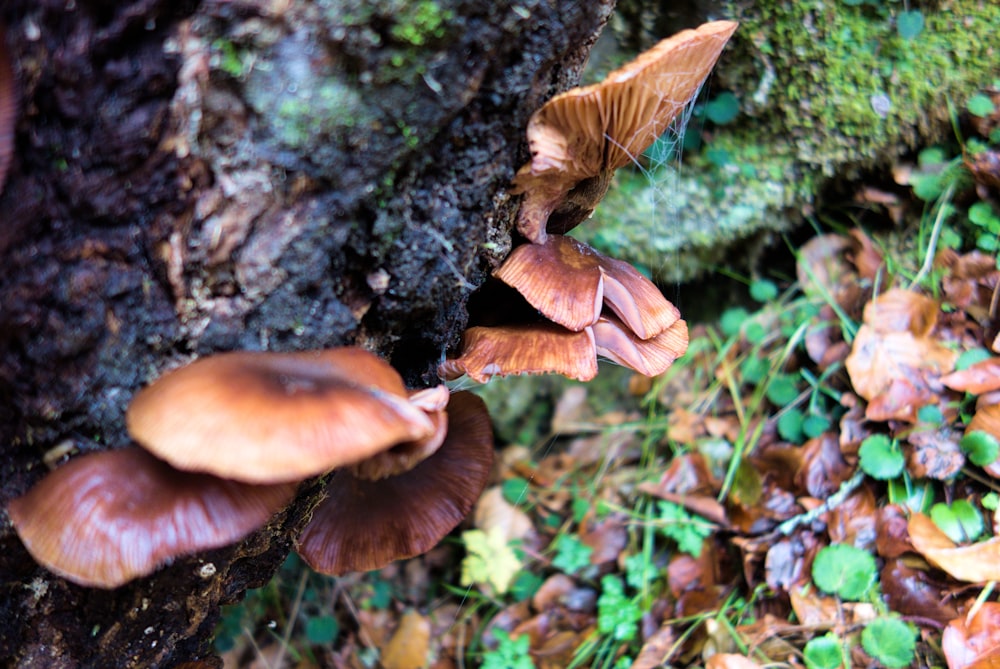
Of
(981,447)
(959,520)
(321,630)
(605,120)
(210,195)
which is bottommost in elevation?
(321,630)

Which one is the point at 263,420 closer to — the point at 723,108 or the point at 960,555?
the point at 960,555

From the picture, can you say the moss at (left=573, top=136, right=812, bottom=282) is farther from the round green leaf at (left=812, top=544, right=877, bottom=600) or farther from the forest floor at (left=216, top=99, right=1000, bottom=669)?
the round green leaf at (left=812, top=544, right=877, bottom=600)

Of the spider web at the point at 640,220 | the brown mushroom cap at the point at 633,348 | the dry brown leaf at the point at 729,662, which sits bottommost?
the dry brown leaf at the point at 729,662

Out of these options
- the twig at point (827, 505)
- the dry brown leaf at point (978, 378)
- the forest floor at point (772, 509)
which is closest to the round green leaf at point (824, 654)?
the forest floor at point (772, 509)

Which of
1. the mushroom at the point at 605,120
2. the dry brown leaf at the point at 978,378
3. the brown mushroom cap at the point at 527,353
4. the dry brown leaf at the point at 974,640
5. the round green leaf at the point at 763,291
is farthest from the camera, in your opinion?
the round green leaf at the point at 763,291

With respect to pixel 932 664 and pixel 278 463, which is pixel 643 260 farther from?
pixel 278 463

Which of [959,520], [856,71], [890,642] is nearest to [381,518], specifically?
[890,642]

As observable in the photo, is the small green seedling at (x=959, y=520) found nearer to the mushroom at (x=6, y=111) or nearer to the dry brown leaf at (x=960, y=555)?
the dry brown leaf at (x=960, y=555)
